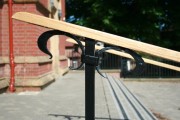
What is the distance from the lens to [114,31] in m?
22.6

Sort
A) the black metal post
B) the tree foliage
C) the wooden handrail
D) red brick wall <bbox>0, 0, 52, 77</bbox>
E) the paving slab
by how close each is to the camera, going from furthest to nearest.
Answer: the tree foliage, red brick wall <bbox>0, 0, 52, 77</bbox>, the paving slab, the black metal post, the wooden handrail

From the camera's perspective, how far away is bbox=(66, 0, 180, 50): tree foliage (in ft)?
72.4

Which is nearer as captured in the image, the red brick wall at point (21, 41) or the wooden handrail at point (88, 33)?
the wooden handrail at point (88, 33)

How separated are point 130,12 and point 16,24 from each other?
13834mm

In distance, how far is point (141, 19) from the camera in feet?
74.5

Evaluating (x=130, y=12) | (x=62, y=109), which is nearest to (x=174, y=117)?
(x=62, y=109)

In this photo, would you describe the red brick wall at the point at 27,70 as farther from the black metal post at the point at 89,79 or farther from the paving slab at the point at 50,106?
the black metal post at the point at 89,79

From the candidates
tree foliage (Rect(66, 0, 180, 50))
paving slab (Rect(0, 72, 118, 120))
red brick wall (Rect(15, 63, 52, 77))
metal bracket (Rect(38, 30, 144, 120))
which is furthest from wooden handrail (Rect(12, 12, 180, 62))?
tree foliage (Rect(66, 0, 180, 50))

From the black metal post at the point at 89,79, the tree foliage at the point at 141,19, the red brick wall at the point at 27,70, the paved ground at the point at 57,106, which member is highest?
the tree foliage at the point at 141,19

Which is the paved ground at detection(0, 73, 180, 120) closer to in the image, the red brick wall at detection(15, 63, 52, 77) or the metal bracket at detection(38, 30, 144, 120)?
the red brick wall at detection(15, 63, 52, 77)

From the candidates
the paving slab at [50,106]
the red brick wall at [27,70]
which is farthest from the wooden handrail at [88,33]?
the red brick wall at [27,70]

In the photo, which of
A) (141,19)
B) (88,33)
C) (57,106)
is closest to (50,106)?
(57,106)

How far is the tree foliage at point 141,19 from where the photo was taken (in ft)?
72.4

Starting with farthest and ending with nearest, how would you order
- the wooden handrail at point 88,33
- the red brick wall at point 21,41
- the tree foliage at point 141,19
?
1. the tree foliage at point 141,19
2. the red brick wall at point 21,41
3. the wooden handrail at point 88,33
